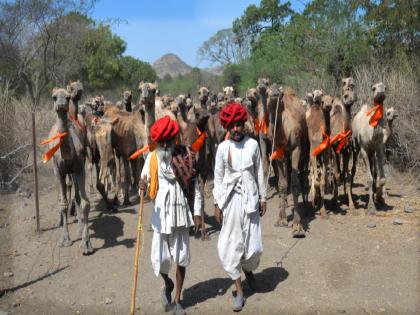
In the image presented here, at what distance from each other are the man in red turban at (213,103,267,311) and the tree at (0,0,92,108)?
2232 centimetres

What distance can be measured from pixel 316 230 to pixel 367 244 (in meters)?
1.10

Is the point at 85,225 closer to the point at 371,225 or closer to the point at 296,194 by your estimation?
the point at 296,194

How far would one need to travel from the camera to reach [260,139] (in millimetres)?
11023

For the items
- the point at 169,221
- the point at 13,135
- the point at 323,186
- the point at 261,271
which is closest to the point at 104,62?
the point at 13,135

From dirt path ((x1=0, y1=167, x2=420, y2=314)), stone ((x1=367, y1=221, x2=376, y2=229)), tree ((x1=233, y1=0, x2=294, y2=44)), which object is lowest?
dirt path ((x1=0, y1=167, x2=420, y2=314))

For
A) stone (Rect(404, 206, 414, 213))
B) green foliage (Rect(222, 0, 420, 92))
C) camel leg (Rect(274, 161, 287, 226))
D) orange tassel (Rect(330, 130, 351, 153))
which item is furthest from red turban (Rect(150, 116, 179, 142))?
green foliage (Rect(222, 0, 420, 92))

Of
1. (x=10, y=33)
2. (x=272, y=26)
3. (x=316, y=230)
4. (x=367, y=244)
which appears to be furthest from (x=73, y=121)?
(x=272, y=26)

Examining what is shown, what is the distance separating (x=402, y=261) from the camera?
23.6ft

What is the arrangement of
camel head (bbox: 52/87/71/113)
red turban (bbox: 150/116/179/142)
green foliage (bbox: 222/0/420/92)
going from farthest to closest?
green foliage (bbox: 222/0/420/92)
camel head (bbox: 52/87/71/113)
red turban (bbox: 150/116/179/142)

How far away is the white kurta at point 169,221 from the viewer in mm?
5523

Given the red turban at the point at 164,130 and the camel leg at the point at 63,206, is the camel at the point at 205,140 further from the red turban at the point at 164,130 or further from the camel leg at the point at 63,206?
the red turban at the point at 164,130

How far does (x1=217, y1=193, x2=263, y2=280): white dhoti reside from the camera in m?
5.74

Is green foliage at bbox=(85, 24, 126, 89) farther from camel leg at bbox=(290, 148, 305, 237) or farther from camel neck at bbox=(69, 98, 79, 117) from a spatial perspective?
camel leg at bbox=(290, 148, 305, 237)

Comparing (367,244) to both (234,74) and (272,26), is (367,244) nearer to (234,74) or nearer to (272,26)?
(234,74)
